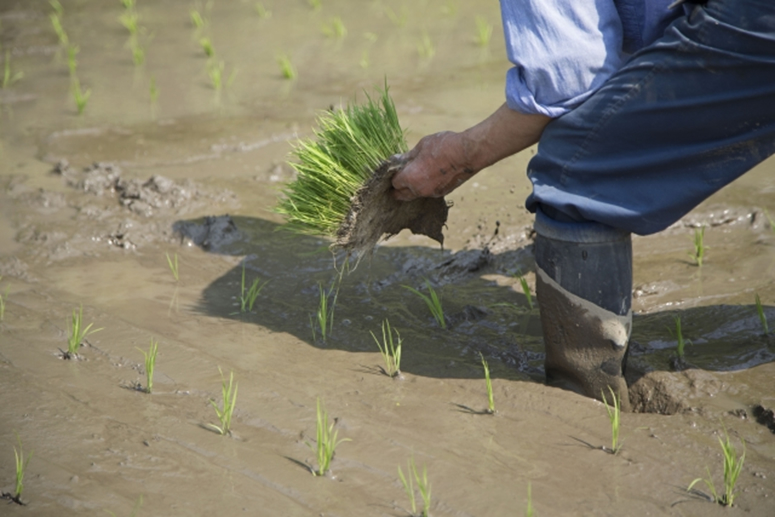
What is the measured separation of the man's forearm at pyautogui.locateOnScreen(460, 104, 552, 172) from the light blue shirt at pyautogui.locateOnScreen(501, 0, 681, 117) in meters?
0.04

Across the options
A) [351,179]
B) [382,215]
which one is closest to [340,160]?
[351,179]

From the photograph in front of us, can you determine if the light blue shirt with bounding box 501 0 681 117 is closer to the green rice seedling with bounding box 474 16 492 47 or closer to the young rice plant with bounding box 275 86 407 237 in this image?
the young rice plant with bounding box 275 86 407 237

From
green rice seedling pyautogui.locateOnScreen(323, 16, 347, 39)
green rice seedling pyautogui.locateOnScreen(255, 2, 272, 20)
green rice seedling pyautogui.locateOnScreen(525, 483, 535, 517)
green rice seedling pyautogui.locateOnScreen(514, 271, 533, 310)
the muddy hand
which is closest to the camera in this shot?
green rice seedling pyautogui.locateOnScreen(525, 483, 535, 517)

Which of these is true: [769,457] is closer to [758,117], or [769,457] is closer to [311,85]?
[758,117]

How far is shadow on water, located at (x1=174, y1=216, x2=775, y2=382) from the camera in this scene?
224cm

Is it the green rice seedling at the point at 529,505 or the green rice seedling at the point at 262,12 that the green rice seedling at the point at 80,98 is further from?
the green rice seedling at the point at 529,505

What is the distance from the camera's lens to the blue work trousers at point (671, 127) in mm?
1672

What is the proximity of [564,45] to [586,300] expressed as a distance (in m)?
0.64

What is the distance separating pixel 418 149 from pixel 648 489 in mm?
1090

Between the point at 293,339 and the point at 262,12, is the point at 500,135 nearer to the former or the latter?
the point at 293,339

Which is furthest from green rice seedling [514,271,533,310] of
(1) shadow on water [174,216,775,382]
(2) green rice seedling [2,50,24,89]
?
(2) green rice seedling [2,50,24,89]

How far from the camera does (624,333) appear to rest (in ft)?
6.46

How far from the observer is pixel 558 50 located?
1.77m

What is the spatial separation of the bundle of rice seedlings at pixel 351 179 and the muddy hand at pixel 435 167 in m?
0.06
